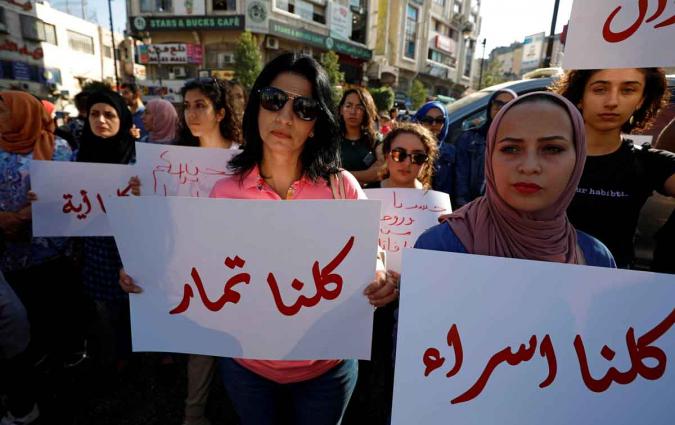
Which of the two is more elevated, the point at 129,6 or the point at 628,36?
the point at 129,6

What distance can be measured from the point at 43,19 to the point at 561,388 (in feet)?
124

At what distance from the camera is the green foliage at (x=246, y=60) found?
22.6 metres

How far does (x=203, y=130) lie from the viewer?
2.27 metres

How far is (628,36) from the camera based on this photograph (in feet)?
4.13

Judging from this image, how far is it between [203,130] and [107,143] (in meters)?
0.68

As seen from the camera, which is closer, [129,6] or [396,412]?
[396,412]

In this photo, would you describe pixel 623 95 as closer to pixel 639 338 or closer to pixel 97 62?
pixel 639 338

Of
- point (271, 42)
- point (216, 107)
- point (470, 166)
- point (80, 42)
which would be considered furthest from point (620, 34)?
point (80, 42)

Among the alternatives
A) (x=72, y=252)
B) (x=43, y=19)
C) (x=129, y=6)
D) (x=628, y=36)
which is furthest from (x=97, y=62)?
(x=628, y=36)

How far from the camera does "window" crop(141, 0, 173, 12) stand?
26583mm

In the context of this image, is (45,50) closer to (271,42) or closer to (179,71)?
(179,71)

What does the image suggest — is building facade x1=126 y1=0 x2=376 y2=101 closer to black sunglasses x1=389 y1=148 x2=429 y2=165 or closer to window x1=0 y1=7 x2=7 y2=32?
window x1=0 y1=7 x2=7 y2=32

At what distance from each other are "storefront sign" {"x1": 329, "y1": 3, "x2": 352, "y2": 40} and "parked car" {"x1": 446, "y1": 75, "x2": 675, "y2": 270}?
29.6 metres

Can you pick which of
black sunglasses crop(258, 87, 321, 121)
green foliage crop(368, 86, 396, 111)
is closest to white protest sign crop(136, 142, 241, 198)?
black sunglasses crop(258, 87, 321, 121)
